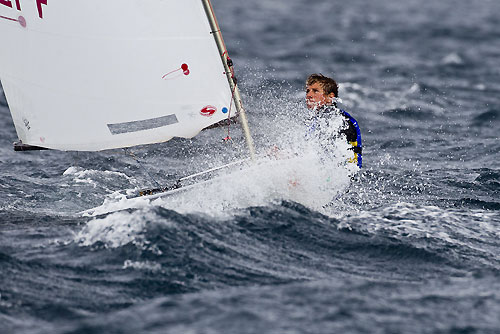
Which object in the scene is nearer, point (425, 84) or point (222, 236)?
point (222, 236)

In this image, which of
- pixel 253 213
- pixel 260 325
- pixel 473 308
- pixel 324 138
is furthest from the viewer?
pixel 324 138

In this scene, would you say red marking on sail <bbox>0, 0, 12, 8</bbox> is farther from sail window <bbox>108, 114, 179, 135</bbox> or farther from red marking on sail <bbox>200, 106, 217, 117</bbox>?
red marking on sail <bbox>200, 106, 217, 117</bbox>

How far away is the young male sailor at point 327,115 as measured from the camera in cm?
931

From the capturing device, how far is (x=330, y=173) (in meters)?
9.12

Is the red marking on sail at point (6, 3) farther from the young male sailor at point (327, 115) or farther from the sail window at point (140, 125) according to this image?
the young male sailor at point (327, 115)

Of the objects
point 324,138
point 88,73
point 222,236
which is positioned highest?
point 88,73

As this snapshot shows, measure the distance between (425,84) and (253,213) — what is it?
43.4 ft

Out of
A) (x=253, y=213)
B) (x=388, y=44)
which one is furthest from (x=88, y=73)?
(x=388, y=44)

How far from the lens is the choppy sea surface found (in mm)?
6551

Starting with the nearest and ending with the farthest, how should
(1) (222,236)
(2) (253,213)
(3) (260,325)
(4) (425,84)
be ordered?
(3) (260,325) < (1) (222,236) < (2) (253,213) < (4) (425,84)

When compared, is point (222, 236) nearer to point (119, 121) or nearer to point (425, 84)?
point (119, 121)

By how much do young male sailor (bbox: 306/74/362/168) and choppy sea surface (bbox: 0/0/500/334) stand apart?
1.04ft

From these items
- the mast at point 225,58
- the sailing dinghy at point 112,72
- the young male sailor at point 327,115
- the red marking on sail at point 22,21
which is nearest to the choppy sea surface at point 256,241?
the young male sailor at point 327,115

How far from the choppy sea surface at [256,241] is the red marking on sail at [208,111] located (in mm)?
730
